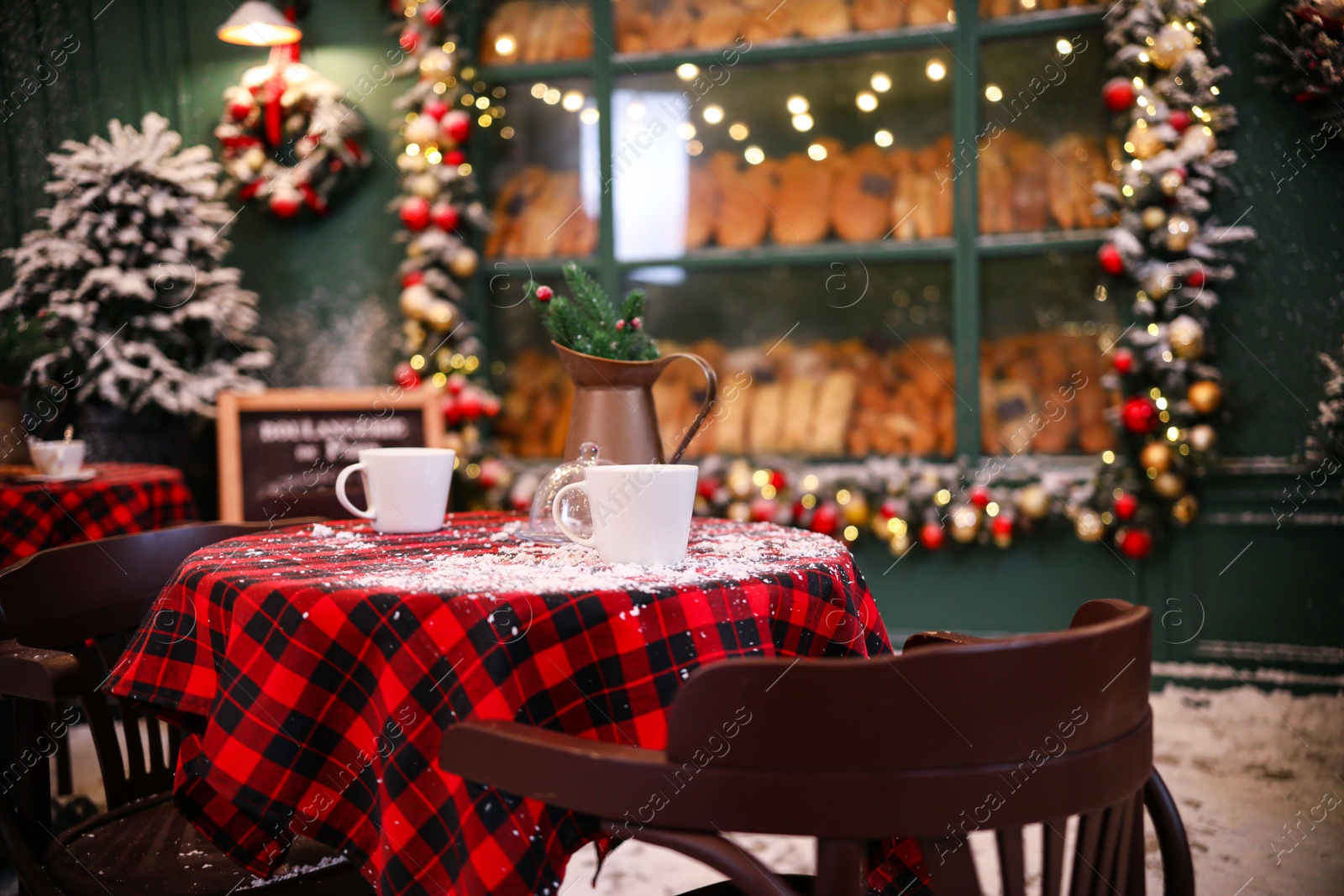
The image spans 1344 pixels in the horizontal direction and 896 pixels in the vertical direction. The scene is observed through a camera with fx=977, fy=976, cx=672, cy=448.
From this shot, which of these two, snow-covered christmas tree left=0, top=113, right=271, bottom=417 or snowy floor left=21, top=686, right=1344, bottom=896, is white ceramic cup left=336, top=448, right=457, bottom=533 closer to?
snowy floor left=21, top=686, right=1344, bottom=896

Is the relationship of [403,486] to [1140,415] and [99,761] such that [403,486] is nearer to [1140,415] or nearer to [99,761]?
[99,761]

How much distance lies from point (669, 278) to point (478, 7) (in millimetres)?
1288

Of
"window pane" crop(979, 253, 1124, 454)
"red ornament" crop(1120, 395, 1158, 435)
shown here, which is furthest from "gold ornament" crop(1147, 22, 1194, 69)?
"red ornament" crop(1120, 395, 1158, 435)

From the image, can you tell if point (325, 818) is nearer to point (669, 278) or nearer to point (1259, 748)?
point (1259, 748)

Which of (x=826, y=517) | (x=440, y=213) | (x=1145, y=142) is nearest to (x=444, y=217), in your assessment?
(x=440, y=213)

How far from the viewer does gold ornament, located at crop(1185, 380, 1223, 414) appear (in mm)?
2910

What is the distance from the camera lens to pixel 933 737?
0.58 meters

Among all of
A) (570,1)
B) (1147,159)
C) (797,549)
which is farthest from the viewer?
(570,1)

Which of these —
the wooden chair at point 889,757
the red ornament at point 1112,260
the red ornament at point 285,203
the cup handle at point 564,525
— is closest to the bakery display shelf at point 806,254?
the red ornament at point 1112,260

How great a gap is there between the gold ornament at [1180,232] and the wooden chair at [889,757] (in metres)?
2.67

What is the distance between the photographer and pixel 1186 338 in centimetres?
288

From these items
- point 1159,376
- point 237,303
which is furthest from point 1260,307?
point 237,303

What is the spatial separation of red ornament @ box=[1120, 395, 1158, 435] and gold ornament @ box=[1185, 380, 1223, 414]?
11 centimetres

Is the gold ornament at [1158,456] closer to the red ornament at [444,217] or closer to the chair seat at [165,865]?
the red ornament at [444,217]
